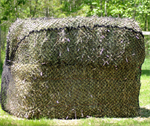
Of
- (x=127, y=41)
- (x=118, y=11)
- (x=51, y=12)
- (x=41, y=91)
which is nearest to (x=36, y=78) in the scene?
(x=41, y=91)

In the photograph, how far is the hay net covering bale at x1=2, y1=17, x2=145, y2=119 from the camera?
13.2 ft

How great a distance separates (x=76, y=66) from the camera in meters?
4.08

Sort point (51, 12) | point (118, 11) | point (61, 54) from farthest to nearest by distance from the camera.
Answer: point (51, 12), point (118, 11), point (61, 54)

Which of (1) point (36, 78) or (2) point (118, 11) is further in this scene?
(2) point (118, 11)

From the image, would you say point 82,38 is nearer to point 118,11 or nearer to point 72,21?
point 72,21

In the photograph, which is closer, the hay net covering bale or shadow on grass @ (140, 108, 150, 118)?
the hay net covering bale

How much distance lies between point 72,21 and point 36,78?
130 centimetres

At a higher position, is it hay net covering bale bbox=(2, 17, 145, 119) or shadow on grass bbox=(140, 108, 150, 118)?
hay net covering bale bbox=(2, 17, 145, 119)

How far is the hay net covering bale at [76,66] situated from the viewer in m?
4.03

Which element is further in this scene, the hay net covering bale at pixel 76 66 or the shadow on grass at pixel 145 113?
the shadow on grass at pixel 145 113

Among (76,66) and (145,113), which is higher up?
(76,66)

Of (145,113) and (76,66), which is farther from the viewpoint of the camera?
(145,113)

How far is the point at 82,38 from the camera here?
4.05 metres

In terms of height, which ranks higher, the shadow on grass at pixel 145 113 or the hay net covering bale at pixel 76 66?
the hay net covering bale at pixel 76 66
